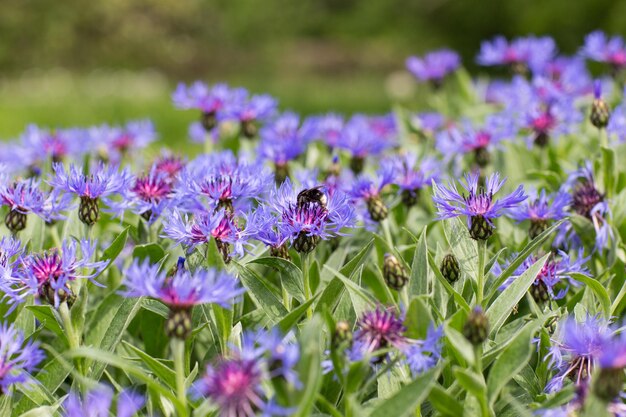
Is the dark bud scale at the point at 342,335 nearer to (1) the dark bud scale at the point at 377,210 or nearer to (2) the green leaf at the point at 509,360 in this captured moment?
(2) the green leaf at the point at 509,360

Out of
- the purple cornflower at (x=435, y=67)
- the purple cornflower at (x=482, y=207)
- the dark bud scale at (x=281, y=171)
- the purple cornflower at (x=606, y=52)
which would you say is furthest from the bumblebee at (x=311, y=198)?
the purple cornflower at (x=435, y=67)

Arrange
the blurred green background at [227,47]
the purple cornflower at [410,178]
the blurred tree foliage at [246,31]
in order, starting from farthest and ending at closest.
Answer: the blurred tree foliage at [246,31] < the blurred green background at [227,47] < the purple cornflower at [410,178]

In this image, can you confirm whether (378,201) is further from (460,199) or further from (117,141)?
(117,141)

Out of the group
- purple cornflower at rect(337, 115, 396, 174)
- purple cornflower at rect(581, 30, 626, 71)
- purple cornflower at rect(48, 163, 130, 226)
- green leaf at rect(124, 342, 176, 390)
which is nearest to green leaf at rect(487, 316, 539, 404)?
green leaf at rect(124, 342, 176, 390)

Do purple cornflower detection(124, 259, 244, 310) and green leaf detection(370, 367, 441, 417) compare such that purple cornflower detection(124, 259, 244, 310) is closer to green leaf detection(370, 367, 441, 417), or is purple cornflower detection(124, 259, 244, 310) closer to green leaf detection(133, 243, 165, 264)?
green leaf detection(370, 367, 441, 417)

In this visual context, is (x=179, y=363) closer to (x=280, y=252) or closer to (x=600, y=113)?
(x=280, y=252)

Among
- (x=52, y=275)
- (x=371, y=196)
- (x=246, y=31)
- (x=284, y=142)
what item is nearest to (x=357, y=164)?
(x=284, y=142)

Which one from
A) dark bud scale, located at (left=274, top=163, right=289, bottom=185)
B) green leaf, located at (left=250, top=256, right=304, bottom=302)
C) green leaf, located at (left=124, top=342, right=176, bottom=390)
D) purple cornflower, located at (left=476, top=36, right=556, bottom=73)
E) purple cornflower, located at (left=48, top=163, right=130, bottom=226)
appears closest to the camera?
green leaf, located at (left=124, top=342, right=176, bottom=390)

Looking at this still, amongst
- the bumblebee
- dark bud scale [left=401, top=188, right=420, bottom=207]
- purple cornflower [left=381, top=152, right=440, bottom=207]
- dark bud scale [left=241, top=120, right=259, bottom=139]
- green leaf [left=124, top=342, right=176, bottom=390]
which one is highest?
dark bud scale [left=241, top=120, right=259, bottom=139]
